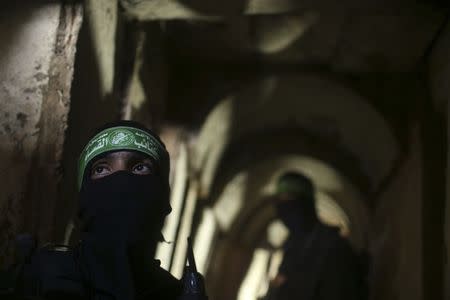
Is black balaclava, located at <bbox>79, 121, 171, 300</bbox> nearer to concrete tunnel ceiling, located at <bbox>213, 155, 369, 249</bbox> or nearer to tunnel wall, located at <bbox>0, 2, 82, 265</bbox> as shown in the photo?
tunnel wall, located at <bbox>0, 2, 82, 265</bbox>

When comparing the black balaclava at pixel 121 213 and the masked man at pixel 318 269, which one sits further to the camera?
the masked man at pixel 318 269

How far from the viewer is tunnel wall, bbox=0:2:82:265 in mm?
3012

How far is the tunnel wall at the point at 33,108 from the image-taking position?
301 cm

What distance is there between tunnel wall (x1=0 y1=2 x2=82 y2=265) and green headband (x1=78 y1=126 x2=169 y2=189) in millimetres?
408

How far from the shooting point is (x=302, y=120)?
705 cm

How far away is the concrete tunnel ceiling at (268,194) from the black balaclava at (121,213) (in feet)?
16.1

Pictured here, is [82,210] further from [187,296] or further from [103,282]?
[187,296]

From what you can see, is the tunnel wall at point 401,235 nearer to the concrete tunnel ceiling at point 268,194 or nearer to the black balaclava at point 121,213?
the concrete tunnel ceiling at point 268,194

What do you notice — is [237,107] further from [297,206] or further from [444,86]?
[444,86]

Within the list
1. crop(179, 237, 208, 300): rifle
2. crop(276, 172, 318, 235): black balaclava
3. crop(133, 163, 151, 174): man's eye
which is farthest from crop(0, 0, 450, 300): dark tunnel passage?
crop(179, 237, 208, 300): rifle

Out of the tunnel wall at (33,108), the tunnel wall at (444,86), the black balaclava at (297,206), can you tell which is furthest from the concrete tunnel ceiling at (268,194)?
the tunnel wall at (33,108)

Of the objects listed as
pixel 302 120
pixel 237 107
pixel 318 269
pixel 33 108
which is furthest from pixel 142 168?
pixel 302 120

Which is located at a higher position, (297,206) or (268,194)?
(268,194)

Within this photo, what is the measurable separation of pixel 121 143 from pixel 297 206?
2249 millimetres
